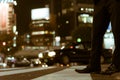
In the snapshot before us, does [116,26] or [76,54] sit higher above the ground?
[116,26]

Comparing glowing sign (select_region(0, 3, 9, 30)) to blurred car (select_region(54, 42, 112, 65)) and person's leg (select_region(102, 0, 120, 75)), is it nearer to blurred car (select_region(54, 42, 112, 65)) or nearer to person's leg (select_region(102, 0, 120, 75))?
blurred car (select_region(54, 42, 112, 65))

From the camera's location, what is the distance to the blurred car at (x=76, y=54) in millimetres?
19203

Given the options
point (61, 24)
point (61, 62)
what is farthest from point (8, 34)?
point (61, 62)

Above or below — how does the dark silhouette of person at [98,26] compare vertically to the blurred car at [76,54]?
above

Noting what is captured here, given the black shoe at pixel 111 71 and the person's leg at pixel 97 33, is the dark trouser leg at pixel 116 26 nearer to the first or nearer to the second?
the black shoe at pixel 111 71

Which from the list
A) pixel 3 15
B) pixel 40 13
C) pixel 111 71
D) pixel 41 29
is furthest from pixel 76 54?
pixel 41 29

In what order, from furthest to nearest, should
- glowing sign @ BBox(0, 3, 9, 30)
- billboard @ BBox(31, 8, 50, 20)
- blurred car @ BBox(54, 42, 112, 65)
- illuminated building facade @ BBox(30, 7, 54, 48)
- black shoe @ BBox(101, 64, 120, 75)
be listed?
illuminated building facade @ BBox(30, 7, 54, 48) → billboard @ BBox(31, 8, 50, 20) → glowing sign @ BBox(0, 3, 9, 30) → blurred car @ BBox(54, 42, 112, 65) → black shoe @ BBox(101, 64, 120, 75)

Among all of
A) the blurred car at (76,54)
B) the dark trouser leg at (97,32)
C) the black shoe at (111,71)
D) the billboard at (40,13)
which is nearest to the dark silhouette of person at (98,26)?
the dark trouser leg at (97,32)

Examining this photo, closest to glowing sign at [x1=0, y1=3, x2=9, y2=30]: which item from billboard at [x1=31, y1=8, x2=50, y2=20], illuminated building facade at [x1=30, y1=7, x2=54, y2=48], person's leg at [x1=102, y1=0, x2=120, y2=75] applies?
illuminated building facade at [x1=30, y1=7, x2=54, y2=48]

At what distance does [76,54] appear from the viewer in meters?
19.5

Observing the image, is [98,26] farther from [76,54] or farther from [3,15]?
[3,15]

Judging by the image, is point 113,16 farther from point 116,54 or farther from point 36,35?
point 36,35

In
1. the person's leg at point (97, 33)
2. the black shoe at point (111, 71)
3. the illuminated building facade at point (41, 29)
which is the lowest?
the illuminated building facade at point (41, 29)

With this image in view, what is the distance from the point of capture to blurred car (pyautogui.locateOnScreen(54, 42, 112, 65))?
19.2 meters
